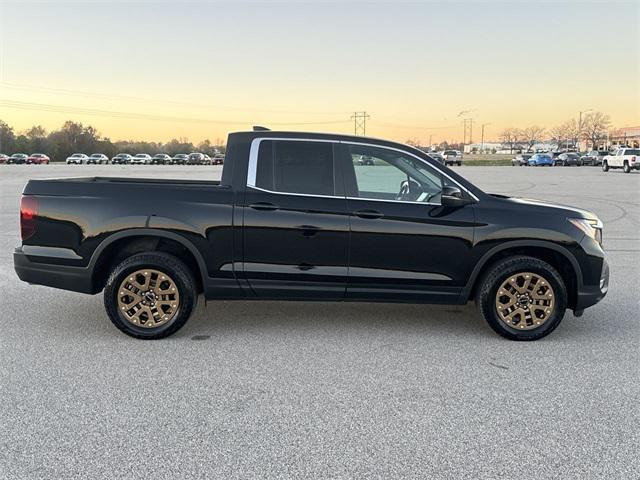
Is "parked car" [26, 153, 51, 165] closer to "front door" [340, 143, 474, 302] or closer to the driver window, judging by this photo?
the driver window

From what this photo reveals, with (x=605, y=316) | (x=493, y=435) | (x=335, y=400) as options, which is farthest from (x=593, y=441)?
(x=605, y=316)

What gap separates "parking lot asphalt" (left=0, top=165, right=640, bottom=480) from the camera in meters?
2.88

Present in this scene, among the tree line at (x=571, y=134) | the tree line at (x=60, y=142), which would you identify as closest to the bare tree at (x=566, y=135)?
the tree line at (x=571, y=134)

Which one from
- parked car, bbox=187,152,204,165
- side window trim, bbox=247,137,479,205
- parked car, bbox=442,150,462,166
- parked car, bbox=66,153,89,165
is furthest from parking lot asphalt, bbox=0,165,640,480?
parked car, bbox=66,153,89,165

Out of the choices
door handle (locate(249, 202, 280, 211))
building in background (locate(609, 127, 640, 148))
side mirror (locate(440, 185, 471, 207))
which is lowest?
door handle (locate(249, 202, 280, 211))

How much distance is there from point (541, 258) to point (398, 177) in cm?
154

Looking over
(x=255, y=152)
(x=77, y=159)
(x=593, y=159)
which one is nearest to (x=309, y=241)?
(x=255, y=152)

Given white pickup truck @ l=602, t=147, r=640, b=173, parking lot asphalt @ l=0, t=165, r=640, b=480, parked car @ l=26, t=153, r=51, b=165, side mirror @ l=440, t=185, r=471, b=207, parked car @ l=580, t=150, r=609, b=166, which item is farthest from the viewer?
parked car @ l=26, t=153, r=51, b=165

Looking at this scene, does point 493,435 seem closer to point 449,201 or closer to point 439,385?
point 439,385

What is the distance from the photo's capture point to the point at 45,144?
10625cm

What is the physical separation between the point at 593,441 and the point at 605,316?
114 inches

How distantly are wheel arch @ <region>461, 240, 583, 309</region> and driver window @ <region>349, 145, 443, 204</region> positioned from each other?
28.8 inches

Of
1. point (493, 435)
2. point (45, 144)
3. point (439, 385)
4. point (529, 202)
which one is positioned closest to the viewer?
point (493, 435)

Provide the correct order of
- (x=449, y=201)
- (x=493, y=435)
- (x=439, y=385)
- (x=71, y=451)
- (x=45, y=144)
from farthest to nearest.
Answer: (x=45, y=144), (x=449, y=201), (x=439, y=385), (x=493, y=435), (x=71, y=451)
